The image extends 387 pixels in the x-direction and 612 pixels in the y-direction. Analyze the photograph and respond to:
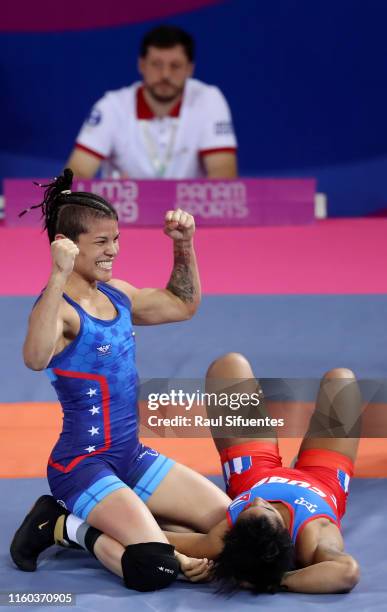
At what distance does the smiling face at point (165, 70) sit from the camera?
10664 millimetres

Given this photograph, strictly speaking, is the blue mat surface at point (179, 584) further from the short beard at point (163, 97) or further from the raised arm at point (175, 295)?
the short beard at point (163, 97)

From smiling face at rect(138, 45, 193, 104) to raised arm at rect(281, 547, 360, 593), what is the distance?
6891 millimetres

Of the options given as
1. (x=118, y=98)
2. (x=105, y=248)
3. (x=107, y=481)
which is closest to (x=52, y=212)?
(x=105, y=248)

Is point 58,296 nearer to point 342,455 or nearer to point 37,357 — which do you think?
point 37,357

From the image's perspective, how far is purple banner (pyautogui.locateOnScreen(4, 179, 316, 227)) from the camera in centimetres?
1064

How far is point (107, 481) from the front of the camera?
4.75 meters

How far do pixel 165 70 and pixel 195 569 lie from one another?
679 centimetres

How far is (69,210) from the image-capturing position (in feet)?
16.1

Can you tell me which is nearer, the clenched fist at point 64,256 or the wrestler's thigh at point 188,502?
the clenched fist at point 64,256

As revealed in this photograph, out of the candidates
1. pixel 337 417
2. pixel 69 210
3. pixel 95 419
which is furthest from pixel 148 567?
pixel 69 210

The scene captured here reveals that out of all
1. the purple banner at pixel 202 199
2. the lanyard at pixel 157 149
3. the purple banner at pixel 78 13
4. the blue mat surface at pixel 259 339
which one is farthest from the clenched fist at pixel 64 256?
the purple banner at pixel 78 13

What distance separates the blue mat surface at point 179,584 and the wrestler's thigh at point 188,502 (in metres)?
0.34
